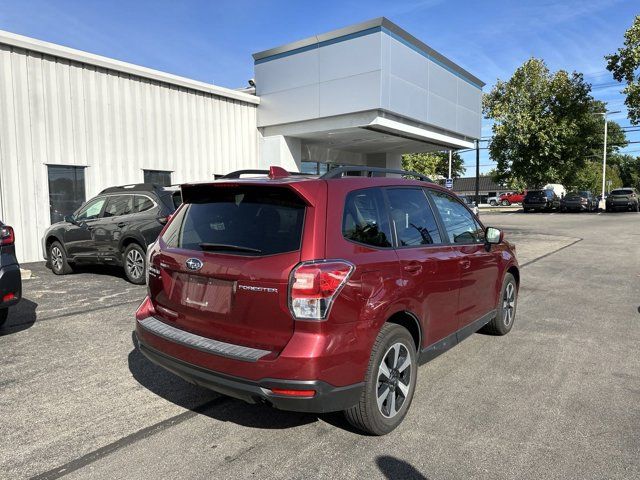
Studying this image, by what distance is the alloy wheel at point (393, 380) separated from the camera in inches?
123

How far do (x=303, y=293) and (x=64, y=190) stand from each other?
1121cm

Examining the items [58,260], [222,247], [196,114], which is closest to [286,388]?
[222,247]

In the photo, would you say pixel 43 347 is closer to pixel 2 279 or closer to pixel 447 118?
pixel 2 279

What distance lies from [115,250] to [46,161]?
15.8ft

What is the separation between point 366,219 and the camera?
126 inches

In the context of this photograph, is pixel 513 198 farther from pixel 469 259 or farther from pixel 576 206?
pixel 469 259

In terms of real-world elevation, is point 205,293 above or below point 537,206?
below

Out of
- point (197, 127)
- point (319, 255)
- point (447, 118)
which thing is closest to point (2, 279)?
point (319, 255)

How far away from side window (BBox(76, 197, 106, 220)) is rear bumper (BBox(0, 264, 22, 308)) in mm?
3682

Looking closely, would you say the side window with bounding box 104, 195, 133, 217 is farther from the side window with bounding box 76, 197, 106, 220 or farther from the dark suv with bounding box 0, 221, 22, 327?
the dark suv with bounding box 0, 221, 22, 327

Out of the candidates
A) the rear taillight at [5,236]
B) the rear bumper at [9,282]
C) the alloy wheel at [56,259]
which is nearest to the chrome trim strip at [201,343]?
the rear bumper at [9,282]

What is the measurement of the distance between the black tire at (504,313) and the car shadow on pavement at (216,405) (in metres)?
2.67

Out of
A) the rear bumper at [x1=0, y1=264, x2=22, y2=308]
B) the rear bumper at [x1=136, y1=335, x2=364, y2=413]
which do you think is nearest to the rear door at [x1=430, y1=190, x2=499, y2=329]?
the rear bumper at [x1=136, y1=335, x2=364, y2=413]

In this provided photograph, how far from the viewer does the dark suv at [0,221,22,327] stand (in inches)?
193
